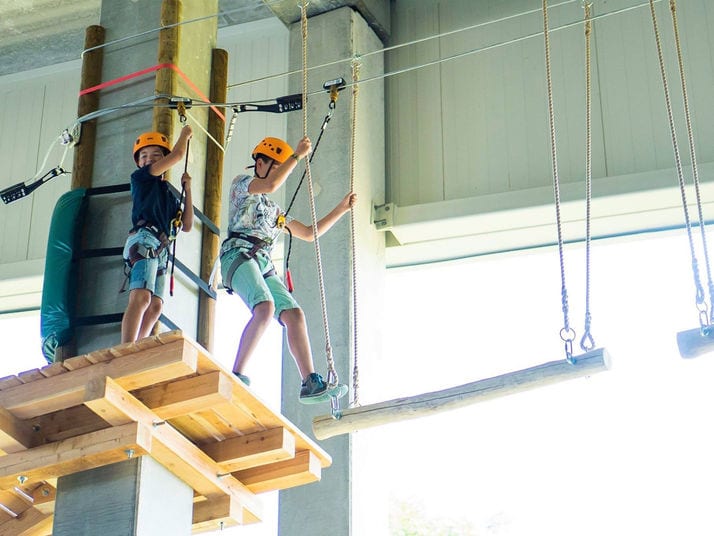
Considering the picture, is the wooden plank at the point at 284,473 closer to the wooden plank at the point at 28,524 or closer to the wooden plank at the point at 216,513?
the wooden plank at the point at 216,513

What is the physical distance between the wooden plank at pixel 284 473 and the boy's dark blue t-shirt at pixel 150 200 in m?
1.45

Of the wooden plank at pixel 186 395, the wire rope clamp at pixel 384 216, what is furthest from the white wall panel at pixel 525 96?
the wooden plank at pixel 186 395

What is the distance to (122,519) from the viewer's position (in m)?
5.74

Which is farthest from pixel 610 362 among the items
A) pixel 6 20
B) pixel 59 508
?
pixel 6 20

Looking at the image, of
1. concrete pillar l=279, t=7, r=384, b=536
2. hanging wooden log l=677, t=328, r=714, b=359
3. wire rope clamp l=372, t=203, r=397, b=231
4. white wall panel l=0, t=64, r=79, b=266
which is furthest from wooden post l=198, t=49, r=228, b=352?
white wall panel l=0, t=64, r=79, b=266

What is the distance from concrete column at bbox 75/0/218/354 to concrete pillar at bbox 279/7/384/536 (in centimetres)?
200

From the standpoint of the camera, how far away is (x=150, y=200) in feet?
20.7

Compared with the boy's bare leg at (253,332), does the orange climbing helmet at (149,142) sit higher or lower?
higher

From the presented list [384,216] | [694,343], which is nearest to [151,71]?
[384,216]

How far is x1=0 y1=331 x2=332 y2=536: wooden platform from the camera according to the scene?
5.55 m

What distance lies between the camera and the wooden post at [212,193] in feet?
22.2

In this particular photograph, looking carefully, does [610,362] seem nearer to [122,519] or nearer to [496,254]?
[122,519]

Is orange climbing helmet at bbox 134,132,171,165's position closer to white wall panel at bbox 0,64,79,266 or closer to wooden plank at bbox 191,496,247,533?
wooden plank at bbox 191,496,247,533

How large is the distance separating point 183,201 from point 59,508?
5.93 feet
